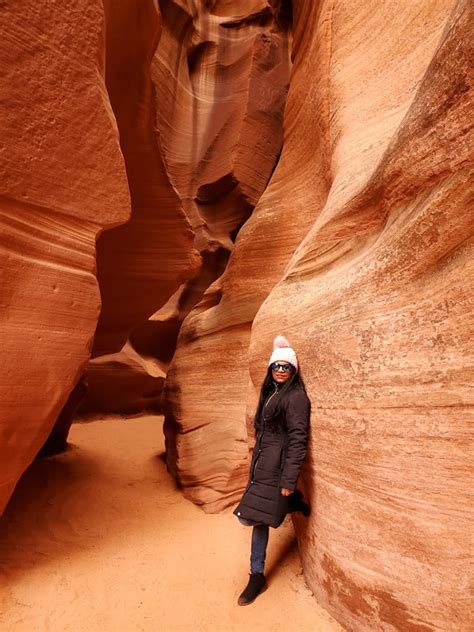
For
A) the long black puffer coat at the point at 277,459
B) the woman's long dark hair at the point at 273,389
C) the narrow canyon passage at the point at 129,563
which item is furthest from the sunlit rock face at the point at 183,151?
the long black puffer coat at the point at 277,459

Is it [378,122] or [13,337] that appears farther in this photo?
[378,122]

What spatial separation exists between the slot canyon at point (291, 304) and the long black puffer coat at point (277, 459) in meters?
0.11

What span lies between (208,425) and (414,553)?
135 inches

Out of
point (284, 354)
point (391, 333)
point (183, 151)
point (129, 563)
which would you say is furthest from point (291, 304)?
point (183, 151)

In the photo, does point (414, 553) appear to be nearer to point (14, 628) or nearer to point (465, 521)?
point (465, 521)

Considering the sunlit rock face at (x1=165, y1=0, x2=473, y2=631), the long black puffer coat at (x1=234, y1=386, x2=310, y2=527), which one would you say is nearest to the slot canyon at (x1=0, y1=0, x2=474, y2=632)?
the sunlit rock face at (x1=165, y1=0, x2=473, y2=631)

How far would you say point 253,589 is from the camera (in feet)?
9.86

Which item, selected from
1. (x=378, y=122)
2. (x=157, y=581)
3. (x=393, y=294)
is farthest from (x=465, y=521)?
(x=378, y=122)

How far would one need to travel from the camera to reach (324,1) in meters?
5.21

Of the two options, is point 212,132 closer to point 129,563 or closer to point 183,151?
point 183,151

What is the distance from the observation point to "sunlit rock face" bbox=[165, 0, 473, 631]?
83.0 inches

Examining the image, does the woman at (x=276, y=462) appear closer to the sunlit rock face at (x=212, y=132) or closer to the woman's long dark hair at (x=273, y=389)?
the woman's long dark hair at (x=273, y=389)

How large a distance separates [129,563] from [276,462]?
1591 millimetres

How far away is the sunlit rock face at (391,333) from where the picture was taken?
211 cm
